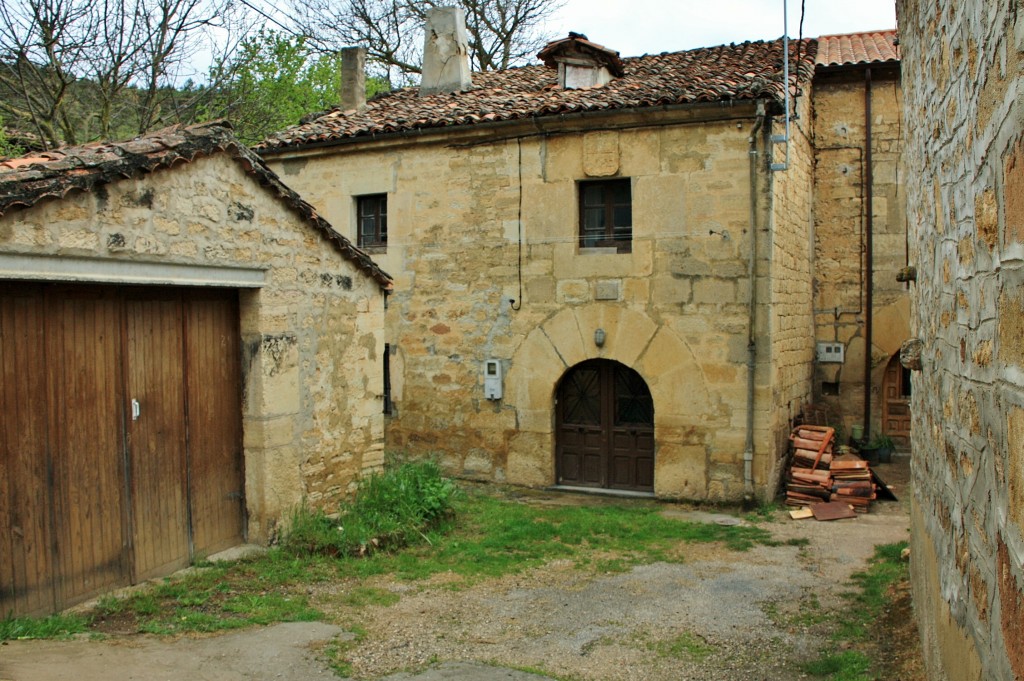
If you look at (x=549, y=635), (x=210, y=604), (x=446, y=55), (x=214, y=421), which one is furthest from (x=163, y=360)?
(x=446, y=55)

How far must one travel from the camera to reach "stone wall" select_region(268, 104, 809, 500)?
9.40 metres

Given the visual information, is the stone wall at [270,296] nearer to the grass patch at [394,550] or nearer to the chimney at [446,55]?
the grass patch at [394,550]

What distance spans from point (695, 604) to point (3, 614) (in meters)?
4.41

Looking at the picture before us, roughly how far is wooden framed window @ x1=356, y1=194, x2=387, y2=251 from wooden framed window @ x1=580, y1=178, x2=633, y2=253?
2.78 meters

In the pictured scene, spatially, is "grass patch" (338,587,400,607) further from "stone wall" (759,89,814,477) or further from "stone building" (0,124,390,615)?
"stone wall" (759,89,814,477)

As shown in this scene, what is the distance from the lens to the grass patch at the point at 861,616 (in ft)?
15.1

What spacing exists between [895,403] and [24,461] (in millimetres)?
10422

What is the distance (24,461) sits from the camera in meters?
5.00

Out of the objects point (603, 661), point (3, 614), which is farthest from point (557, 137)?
point (3, 614)

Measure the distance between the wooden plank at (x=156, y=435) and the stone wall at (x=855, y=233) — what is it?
345 inches

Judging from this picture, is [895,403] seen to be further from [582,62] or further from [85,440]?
[85,440]

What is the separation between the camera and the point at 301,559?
6.48 m

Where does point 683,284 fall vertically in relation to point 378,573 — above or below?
above

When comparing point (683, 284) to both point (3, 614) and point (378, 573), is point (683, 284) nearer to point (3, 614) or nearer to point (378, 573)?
point (378, 573)
